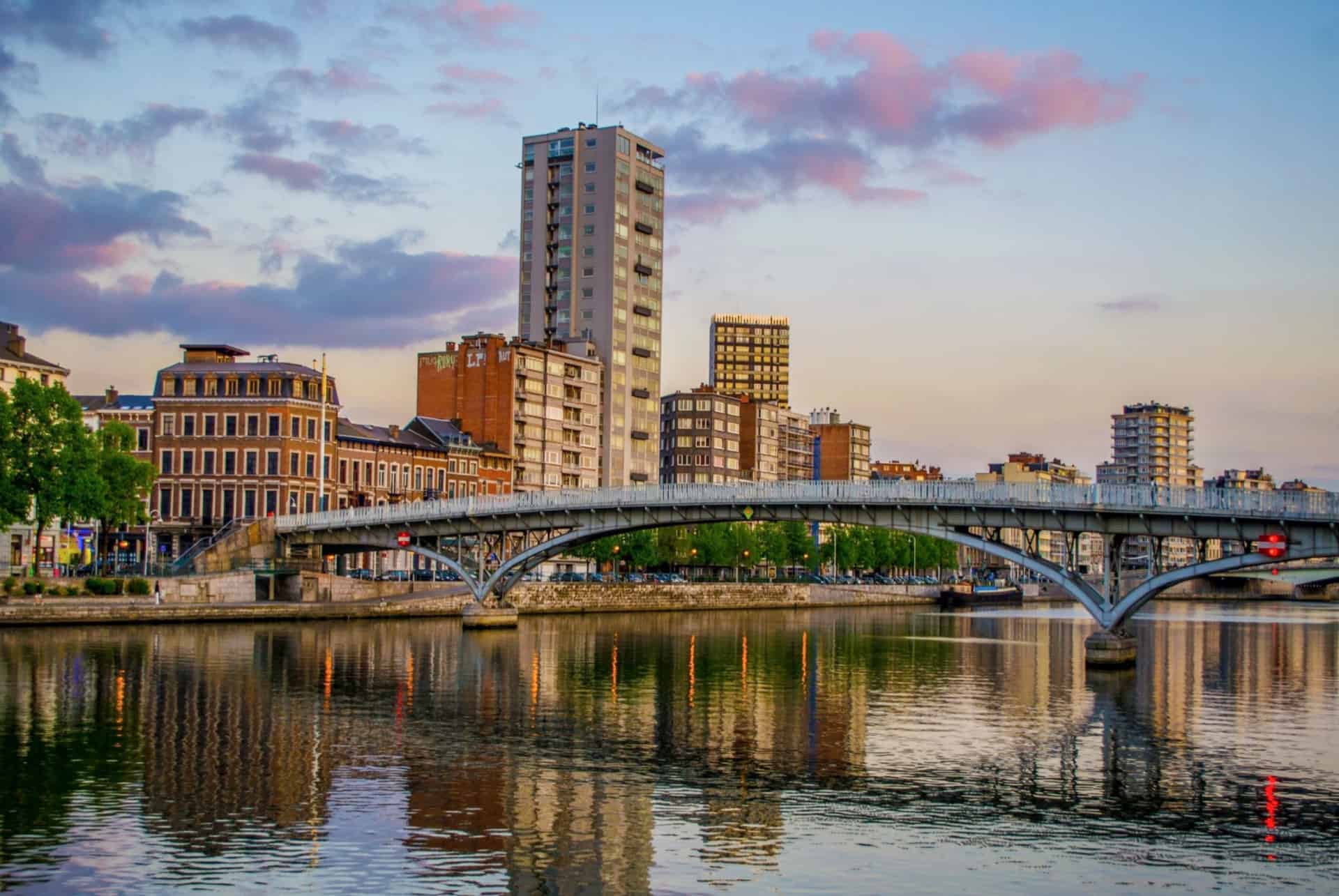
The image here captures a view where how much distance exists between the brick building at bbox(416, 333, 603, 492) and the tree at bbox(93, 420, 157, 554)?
61.1 metres

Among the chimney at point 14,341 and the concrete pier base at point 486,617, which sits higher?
the chimney at point 14,341

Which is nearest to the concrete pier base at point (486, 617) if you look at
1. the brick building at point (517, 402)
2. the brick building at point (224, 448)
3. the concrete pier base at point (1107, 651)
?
the brick building at point (224, 448)

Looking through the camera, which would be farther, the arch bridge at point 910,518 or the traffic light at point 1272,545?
the arch bridge at point 910,518

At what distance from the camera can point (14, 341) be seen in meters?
127

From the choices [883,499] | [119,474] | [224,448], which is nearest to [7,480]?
[119,474]

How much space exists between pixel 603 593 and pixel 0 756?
103 m

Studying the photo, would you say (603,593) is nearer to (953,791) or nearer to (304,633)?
(304,633)

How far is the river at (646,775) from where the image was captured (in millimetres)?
29625

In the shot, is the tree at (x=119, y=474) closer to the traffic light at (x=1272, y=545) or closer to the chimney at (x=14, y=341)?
the chimney at (x=14, y=341)

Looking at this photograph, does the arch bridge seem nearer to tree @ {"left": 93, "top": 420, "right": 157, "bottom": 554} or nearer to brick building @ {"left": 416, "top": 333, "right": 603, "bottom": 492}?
tree @ {"left": 93, "top": 420, "right": 157, "bottom": 554}

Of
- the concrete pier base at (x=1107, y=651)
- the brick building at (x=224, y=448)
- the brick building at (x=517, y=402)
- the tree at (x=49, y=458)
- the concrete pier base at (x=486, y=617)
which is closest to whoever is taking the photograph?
the concrete pier base at (x=1107, y=651)

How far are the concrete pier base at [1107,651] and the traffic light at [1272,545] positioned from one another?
1081cm

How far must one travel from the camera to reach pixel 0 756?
135 ft

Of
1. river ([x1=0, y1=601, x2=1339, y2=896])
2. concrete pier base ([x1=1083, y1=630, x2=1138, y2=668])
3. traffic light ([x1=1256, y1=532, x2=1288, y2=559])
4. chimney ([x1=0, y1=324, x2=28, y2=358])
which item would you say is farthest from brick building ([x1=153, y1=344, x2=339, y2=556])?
traffic light ([x1=1256, y1=532, x2=1288, y2=559])
